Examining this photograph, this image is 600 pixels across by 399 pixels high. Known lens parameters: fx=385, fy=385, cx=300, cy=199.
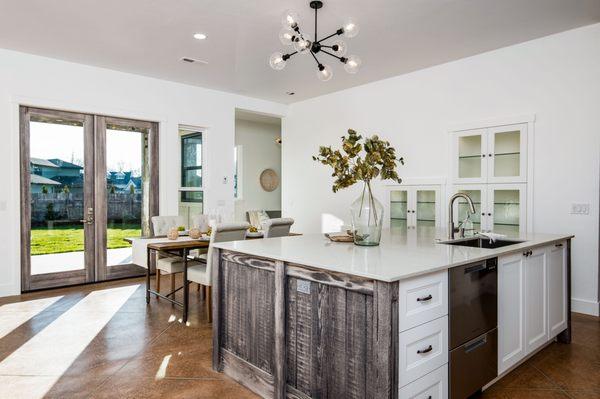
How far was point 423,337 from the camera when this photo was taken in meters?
1.76

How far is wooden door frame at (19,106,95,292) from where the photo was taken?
15.4 ft

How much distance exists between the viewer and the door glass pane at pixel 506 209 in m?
4.43

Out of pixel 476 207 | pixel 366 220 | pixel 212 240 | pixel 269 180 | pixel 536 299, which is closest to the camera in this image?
pixel 366 220

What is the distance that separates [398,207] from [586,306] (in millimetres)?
2433

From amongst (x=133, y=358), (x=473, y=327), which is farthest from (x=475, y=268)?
(x=133, y=358)

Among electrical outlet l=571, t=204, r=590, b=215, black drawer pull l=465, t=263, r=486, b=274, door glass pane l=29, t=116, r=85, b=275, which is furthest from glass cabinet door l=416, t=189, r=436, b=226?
door glass pane l=29, t=116, r=85, b=275

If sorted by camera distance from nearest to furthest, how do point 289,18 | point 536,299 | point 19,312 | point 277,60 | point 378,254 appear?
point 378,254, point 536,299, point 289,18, point 277,60, point 19,312

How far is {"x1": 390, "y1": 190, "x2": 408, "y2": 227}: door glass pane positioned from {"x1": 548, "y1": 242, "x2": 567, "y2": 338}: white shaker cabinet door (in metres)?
2.48

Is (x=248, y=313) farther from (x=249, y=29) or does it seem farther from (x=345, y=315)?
(x=249, y=29)

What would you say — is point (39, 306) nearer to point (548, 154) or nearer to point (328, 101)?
point (328, 101)

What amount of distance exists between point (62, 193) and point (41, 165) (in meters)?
0.42

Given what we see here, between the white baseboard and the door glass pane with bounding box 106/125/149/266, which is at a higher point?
the door glass pane with bounding box 106/125/149/266

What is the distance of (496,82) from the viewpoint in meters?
4.60

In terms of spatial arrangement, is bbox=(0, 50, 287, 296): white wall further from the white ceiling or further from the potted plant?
the potted plant
